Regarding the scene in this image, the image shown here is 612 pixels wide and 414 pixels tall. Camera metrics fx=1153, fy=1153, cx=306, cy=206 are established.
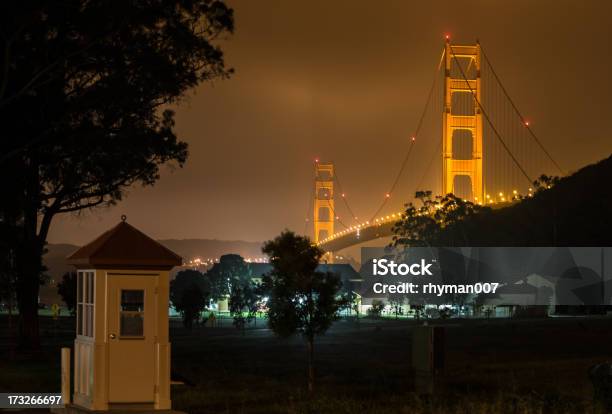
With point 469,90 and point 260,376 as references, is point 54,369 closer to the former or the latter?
point 260,376

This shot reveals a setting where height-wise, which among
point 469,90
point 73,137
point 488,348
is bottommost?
point 488,348

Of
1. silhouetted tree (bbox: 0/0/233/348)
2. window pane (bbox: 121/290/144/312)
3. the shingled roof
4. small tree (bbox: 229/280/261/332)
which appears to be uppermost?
silhouetted tree (bbox: 0/0/233/348)

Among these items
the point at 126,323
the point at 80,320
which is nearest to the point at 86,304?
the point at 80,320

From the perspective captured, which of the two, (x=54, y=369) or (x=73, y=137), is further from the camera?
(x=73, y=137)

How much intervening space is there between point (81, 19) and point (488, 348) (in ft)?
78.1

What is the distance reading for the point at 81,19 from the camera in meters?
31.2

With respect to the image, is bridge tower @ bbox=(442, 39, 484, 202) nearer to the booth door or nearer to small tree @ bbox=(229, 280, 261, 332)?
small tree @ bbox=(229, 280, 261, 332)

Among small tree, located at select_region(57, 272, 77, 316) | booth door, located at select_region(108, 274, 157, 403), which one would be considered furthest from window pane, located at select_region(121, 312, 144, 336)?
small tree, located at select_region(57, 272, 77, 316)

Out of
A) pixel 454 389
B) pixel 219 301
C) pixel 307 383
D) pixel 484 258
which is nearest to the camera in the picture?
pixel 454 389

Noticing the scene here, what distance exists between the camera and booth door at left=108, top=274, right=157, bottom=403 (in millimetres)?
17438

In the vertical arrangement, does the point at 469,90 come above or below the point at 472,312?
above

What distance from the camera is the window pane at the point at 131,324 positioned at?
57.6ft

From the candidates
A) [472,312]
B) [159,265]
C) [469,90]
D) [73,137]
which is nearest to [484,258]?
[472,312]

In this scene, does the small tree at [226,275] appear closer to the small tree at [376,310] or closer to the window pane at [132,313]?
the small tree at [376,310]
